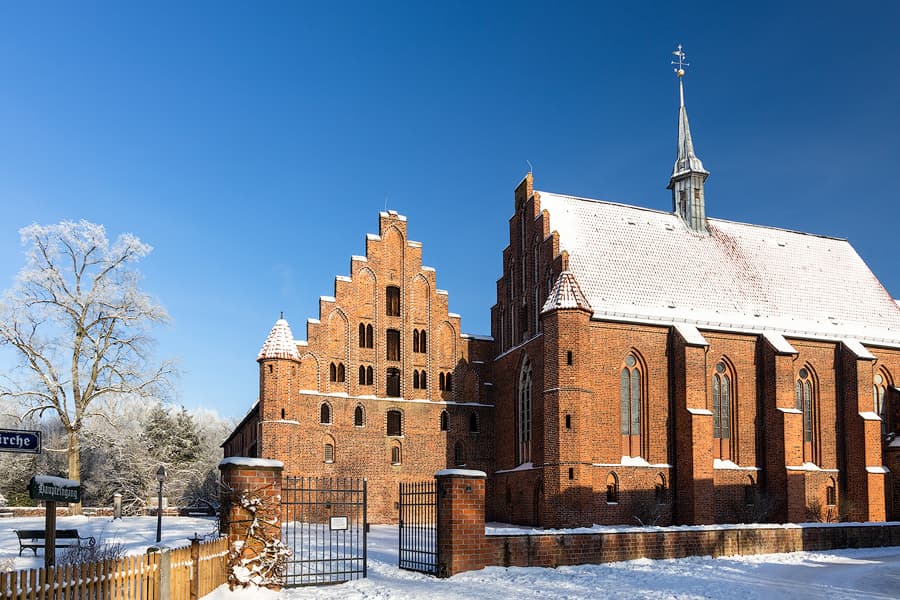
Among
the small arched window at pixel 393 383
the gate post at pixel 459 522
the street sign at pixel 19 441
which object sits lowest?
the gate post at pixel 459 522

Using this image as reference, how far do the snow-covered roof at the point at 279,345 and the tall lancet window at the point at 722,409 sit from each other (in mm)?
18418

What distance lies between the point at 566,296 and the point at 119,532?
1942 cm

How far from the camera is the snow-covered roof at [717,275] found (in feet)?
119

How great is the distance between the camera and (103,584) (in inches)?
421

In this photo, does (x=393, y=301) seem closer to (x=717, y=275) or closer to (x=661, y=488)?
(x=661, y=488)

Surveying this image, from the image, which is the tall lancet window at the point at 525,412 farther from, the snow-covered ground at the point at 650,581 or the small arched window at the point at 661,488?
the snow-covered ground at the point at 650,581

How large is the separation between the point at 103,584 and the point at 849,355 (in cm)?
3553

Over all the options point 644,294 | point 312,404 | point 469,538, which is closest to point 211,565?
point 469,538

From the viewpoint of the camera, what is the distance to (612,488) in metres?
33.5

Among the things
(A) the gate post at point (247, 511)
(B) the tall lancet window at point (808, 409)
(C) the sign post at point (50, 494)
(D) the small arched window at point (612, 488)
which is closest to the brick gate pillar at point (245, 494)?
(A) the gate post at point (247, 511)

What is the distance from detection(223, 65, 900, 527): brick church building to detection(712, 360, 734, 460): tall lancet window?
0.06m

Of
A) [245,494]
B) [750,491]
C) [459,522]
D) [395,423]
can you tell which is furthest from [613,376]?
[245,494]

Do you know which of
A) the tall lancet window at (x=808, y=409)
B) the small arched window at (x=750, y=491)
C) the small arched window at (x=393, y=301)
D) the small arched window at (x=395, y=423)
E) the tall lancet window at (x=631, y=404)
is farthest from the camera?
the small arched window at (x=393, y=301)

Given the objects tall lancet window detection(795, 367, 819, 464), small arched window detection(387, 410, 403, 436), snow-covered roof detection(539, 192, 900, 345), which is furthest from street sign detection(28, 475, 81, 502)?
tall lancet window detection(795, 367, 819, 464)
